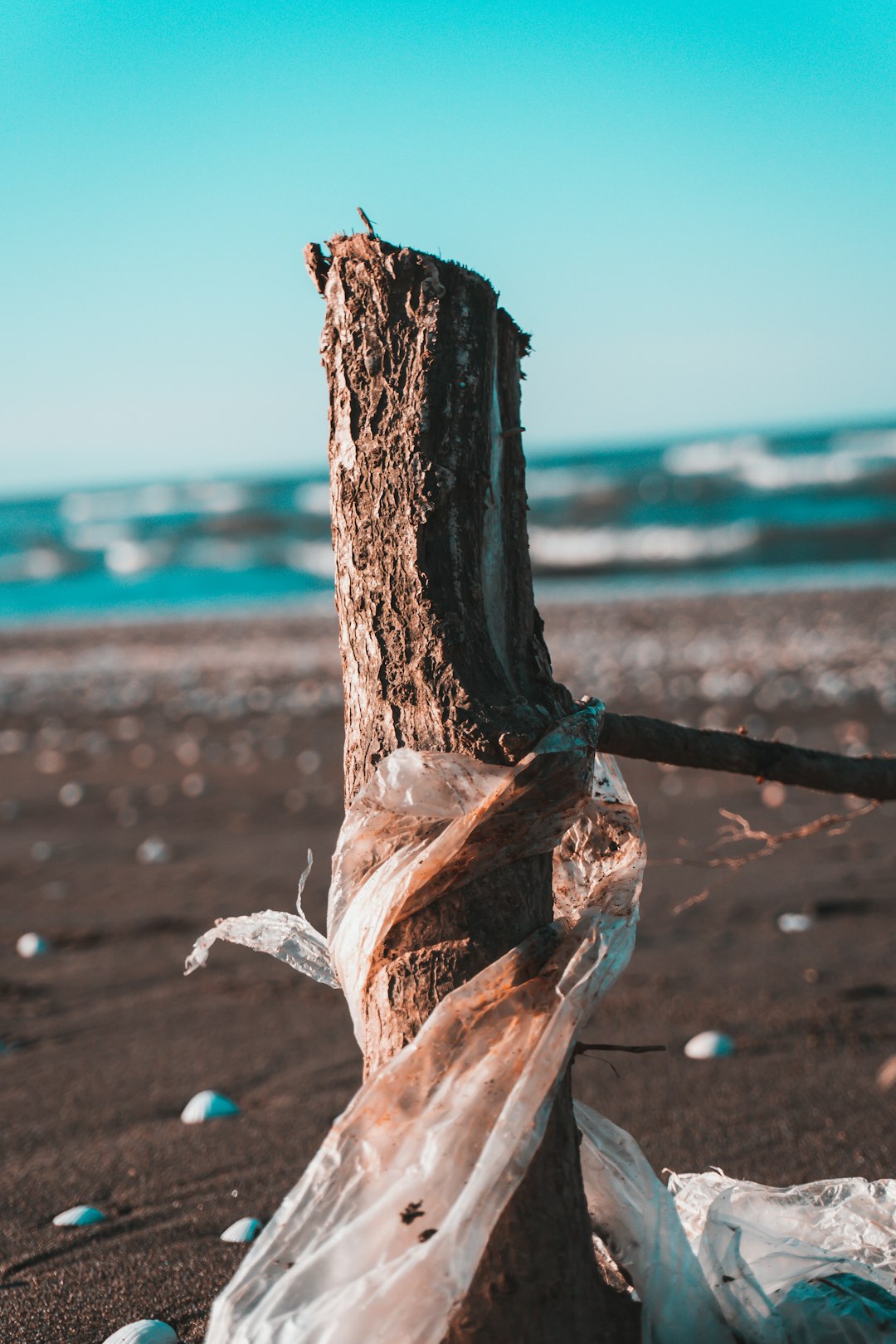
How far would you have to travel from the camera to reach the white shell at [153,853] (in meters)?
5.58

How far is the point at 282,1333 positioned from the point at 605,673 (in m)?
9.37

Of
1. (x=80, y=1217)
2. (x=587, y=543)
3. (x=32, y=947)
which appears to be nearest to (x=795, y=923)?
(x=80, y=1217)

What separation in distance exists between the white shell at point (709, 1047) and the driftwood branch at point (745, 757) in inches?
53.2

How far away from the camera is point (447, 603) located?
1.56m

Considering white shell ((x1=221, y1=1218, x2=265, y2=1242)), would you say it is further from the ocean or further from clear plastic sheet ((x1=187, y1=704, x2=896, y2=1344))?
the ocean

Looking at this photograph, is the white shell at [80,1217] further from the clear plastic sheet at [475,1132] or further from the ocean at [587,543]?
the ocean at [587,543]

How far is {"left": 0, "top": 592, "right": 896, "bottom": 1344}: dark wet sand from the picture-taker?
2445mm

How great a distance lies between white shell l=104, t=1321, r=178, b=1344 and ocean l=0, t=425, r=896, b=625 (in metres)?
17.9

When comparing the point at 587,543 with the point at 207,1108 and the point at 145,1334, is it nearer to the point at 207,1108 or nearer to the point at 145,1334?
the point at 207,1108

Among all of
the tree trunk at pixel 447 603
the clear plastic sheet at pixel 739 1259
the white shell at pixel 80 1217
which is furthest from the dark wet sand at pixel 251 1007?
the tree trunk at pixel 447 603

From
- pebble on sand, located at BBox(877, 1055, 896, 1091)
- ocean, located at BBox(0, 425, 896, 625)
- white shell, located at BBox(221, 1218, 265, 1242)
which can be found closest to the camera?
white shell, located at BBox(221, 1218, 265, 1242)

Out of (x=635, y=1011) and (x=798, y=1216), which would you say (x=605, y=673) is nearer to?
(x=635, y=1011)

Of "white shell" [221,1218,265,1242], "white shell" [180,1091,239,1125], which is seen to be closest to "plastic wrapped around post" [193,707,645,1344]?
"white shell" [221,1218,265,1242]

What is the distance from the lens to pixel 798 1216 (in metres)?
1.90
